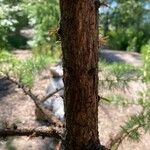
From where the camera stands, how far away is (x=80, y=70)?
1.62m

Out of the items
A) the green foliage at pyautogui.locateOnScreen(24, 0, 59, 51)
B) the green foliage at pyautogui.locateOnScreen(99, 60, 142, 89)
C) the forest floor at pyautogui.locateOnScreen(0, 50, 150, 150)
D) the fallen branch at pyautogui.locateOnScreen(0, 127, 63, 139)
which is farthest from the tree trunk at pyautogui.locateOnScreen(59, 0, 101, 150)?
the green foliage at pyautogui.locateOnScreen(24, 0, 59, 51)

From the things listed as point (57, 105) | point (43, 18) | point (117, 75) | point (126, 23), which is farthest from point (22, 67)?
point (126, 23)

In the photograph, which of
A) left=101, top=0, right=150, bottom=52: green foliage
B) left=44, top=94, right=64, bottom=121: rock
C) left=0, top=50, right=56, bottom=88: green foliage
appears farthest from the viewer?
left=101, top=0, right=150, bottom=52: green foliage

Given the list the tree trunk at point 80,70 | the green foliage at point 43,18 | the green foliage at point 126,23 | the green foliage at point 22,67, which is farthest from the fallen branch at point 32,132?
the green foliage at point 126,23

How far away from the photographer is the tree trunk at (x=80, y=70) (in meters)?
1.54

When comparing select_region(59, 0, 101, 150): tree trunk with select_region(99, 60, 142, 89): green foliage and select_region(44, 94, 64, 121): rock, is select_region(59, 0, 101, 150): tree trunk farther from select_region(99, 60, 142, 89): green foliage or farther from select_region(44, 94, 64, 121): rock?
select_region(44, 94, 64, 121): rock

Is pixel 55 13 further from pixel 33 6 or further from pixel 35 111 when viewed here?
pixel 35 111

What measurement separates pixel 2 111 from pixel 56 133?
2602mm

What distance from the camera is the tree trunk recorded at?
1543 mm

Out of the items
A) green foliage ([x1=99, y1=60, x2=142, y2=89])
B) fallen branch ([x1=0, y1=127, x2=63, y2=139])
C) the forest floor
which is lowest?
the forest floor

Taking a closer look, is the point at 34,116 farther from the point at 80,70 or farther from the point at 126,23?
the point at 126,23

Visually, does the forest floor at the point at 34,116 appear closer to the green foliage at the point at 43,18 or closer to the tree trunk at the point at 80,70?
the tree trunk at the point at 80,70

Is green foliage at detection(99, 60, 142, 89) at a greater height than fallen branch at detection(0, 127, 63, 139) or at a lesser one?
greater

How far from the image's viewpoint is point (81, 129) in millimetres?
1729
